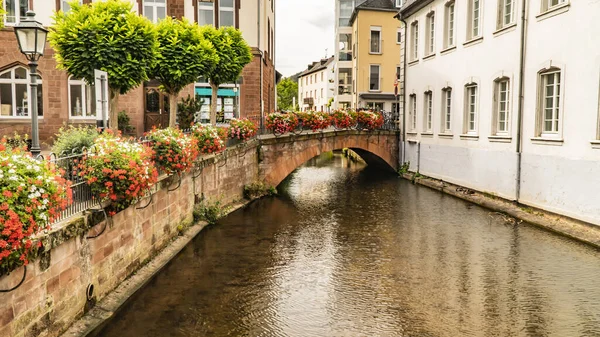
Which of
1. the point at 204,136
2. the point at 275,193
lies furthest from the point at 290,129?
the point at 204,136

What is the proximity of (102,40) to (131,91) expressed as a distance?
482 inches

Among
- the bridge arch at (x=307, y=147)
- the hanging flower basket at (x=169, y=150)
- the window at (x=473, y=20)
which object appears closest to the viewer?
the hanging flower basket at (x=169, y=150)

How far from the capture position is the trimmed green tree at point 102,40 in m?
10.4

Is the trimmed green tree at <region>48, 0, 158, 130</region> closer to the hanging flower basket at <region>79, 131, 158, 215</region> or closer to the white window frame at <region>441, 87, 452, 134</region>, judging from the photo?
the hanging flower basket at <region>79, 131, 158, 215</region>

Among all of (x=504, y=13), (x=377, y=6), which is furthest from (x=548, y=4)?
(x=377, y=6)

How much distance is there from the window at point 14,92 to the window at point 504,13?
16907mm

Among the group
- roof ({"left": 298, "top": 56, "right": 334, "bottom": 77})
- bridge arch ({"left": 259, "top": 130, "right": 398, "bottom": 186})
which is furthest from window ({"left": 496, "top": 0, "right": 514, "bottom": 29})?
roof ({"left": 298, "top": 56, "right": 334, "bottom": 77})

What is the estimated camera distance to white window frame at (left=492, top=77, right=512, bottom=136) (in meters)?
15.5

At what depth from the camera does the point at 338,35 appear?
45.2 m

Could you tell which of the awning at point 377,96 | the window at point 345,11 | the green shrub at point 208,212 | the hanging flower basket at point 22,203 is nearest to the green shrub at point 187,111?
the green shrub at point 208,212

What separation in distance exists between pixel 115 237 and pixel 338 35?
39.7m

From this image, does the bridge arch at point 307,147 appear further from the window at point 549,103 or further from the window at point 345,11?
the window at point 345,11

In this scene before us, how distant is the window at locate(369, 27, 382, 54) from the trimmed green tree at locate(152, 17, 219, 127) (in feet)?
85.7

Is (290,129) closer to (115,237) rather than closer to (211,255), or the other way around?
(211,255)
